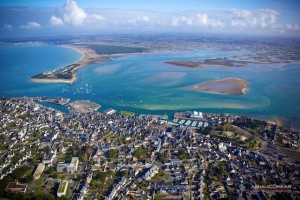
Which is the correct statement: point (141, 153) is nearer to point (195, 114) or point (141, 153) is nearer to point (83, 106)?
point (195, 114)

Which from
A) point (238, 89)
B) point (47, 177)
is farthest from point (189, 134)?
point (238, 89)

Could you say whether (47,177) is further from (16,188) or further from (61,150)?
(61,150)

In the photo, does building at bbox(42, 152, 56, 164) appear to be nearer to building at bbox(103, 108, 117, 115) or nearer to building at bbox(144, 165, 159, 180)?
building at bbox(144, 165, 159, 180)

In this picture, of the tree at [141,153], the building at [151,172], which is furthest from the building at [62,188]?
the tree at [141,153]

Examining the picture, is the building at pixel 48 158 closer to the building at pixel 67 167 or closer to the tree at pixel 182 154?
the building at pixel 67 167

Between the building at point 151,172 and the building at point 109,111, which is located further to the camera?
the building at point 109,111

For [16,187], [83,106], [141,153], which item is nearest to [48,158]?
[16,187]
